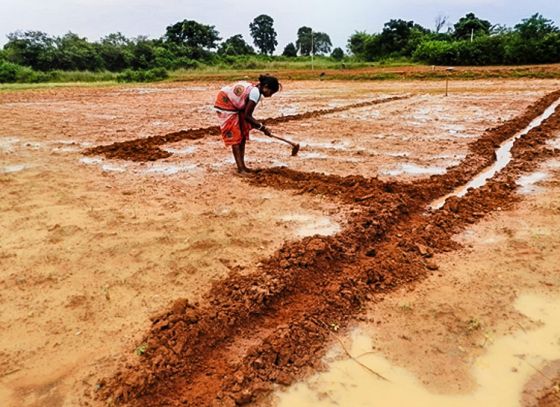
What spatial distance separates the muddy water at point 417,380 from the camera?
2.23 meters

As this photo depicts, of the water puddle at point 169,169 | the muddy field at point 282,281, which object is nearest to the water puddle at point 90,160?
the muddy field at point 282,281

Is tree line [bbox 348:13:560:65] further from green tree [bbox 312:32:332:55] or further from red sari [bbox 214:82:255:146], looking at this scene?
green tree [bbox 312:32:332:55]

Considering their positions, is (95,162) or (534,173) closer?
(534,173)

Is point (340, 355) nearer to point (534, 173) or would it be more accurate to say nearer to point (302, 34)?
point (534, 173)

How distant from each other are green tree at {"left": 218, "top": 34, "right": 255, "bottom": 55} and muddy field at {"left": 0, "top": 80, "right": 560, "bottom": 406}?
48.2 m

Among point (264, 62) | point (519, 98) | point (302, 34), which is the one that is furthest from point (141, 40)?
point (519, 98)

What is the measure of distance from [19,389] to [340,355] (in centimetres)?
174

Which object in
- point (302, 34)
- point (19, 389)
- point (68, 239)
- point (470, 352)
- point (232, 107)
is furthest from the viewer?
point (302, 34)

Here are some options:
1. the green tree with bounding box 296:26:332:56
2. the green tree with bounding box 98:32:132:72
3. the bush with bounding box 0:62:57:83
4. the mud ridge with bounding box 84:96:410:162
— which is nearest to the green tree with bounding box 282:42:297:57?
the green tree with bounding box 296:26:332:56

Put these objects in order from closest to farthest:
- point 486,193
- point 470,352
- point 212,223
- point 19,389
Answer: point 19,389 < point 470,352 < point 212,223 < point 486,193

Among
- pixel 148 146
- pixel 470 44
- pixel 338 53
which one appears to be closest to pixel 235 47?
pixel 338 53

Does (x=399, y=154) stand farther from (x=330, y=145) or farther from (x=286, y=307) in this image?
(x=286, y=307)

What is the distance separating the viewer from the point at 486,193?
4969 millimetres

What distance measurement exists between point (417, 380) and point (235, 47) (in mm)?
56961
